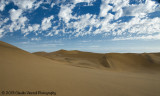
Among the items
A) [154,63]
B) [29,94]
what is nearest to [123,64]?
[154,63]

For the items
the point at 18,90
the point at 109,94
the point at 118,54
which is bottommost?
the point at 118,54

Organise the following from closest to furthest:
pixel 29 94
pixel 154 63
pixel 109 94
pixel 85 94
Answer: pixel 29 94 < pixel 85 94 < pixel 109 94 < pixel 154 63

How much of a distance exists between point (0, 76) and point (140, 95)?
3148 mm

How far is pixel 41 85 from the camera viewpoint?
2080 millimetres

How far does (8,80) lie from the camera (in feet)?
6.65

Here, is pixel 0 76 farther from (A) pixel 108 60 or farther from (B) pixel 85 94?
(A) pixel 108 60

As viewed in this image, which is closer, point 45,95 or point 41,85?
point 45,95

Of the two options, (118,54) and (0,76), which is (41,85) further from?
(118,54)

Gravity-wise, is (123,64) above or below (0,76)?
below

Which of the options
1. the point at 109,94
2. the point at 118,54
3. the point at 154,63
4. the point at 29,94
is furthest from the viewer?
the point at 118,54

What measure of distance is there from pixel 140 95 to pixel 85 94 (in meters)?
1.31

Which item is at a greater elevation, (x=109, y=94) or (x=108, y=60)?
(x=109, y=94)

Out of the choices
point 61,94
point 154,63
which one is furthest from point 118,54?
point 61,94

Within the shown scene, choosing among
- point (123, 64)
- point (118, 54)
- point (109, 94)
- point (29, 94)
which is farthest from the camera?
point (118, 54)
